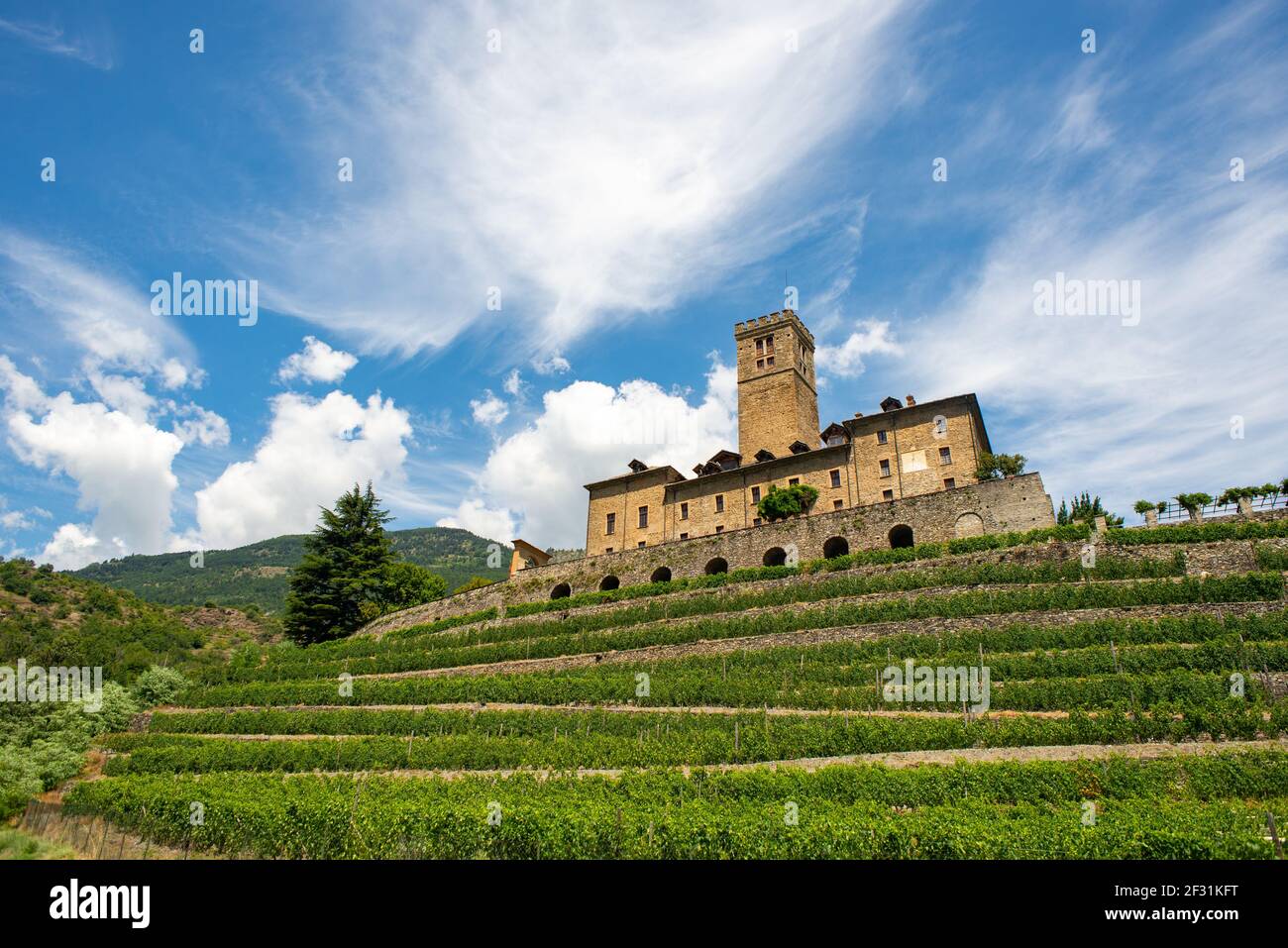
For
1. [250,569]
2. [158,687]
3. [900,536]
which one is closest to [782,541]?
[900,536]

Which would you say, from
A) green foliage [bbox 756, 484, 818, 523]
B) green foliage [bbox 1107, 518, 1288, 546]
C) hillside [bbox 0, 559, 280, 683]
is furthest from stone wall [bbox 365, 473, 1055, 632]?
hillside [bbox 0, 559, 280, 683]

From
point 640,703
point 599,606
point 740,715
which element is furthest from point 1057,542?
point 599,606

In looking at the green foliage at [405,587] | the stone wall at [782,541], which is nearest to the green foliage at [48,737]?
the stone wall at [782,541]

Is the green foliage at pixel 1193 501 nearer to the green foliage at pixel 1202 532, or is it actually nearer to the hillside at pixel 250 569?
the green foliage at pixel 1202 532

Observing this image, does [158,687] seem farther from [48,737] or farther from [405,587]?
[405,587]

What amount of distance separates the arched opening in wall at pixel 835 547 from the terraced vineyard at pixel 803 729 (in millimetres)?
4362

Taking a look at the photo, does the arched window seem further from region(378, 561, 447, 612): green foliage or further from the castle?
region(378, 561, 447, 612): green foliage

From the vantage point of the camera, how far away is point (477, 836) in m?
15.8

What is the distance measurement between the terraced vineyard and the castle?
8.98 meters

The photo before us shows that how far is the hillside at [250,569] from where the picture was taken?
335 feet

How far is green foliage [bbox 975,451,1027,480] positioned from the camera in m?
36.4

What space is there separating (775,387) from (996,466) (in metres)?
17.9

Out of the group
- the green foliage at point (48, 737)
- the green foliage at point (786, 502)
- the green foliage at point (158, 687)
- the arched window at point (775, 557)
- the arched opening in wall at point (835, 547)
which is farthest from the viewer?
the green foliage at point (786, 502)
